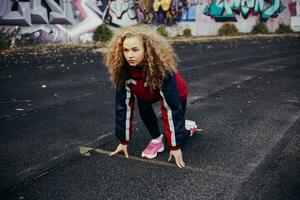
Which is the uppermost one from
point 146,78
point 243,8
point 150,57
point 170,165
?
point 243,8

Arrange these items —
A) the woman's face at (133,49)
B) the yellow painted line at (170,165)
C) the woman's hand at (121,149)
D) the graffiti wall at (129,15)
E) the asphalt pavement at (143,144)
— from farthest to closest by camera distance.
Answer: the graffiti wall at (129,15) < the woman's hand at (121,149) < the yellow painted line at (170,165) < the woman's face at (133,49) < the asphalt pavement at (143,144)

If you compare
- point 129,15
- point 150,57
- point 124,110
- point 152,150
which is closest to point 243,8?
point 129,15

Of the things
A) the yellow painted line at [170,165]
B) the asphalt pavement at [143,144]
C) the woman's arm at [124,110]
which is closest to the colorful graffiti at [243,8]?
the asphalt pavement at [143,144]

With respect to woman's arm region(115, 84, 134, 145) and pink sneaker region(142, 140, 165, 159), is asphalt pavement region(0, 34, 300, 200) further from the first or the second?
woman's arm region(115, 84, 134, 145)

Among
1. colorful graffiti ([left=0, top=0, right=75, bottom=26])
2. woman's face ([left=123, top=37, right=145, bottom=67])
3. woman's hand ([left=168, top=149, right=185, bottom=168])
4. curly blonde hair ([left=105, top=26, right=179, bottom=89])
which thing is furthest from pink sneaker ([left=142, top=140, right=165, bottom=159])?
colorful graffiti ([left=0, top=0, right=75, bottom=26])

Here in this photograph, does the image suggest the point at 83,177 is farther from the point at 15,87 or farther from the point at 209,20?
the point at 209,20

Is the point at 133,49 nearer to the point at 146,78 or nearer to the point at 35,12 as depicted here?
the point at 146,78

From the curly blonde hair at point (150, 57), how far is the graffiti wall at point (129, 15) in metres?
11.5

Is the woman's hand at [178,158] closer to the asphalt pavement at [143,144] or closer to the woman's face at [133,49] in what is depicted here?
the asphalt pavement at [143,144]

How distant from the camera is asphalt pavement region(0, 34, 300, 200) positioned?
2861 mm

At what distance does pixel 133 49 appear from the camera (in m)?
3.00

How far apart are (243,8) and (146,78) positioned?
22.4 meters

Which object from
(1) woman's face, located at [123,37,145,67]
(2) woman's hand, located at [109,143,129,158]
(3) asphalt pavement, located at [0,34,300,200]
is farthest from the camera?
(2) woman's hand, located at [109,143,129,158]

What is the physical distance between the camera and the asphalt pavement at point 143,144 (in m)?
2.86
